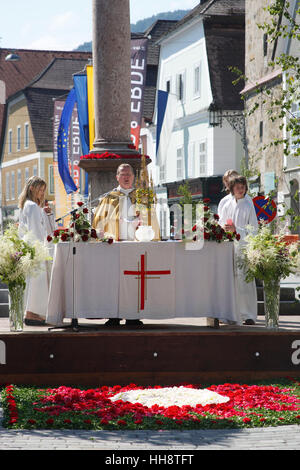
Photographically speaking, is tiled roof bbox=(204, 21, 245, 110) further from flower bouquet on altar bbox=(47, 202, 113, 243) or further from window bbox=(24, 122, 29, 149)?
flower bouquet on altar bbox=(47, 202, 113, 243)

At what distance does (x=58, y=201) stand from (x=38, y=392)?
2104 centimetres

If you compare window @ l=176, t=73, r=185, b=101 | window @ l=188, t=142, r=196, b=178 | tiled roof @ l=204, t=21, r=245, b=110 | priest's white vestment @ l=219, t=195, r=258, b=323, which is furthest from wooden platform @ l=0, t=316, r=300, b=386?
window @ l=176, t=73, r=185, b=101

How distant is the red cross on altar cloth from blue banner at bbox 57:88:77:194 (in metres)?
13.0

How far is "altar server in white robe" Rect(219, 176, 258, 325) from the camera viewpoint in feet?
40.2

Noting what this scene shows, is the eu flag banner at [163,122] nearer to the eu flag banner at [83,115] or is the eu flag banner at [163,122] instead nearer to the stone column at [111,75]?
the eu flag banner at [83,115]

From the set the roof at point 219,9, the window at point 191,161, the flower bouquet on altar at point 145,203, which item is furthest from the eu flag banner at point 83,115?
the window at point 191,161

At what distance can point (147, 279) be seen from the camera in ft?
36.2

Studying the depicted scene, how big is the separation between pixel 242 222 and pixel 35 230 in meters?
2.67

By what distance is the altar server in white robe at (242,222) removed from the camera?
40.2 ft

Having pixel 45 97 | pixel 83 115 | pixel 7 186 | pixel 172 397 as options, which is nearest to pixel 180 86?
pixel 45 97

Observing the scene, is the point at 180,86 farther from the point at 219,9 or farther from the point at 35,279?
the point at 35,279

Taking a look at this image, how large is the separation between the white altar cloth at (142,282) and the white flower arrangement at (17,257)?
256 mm
